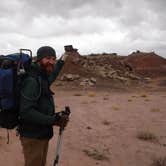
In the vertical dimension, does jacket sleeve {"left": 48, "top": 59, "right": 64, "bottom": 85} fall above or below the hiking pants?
above

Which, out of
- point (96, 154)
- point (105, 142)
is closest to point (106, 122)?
point (105, 142)

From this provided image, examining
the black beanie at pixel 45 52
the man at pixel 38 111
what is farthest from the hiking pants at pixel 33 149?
the black beanie at pixel 45 52

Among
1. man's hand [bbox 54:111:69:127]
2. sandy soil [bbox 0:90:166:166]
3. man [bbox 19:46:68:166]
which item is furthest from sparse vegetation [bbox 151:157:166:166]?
man's hand [bbox 54:111:69:127]

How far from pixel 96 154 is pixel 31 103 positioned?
15.1ft

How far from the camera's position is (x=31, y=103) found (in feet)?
13.1

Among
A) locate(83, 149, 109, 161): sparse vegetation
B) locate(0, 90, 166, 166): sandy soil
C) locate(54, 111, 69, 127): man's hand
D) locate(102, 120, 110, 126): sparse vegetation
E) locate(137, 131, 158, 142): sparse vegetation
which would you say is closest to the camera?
locate(54, 111, 69, 127): man's hand

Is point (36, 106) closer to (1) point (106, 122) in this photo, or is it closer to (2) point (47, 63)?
(2) point (47, 63)

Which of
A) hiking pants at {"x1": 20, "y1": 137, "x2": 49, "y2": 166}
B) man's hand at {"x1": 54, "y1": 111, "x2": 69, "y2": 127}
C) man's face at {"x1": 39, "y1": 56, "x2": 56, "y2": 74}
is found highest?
man's face at {"x1": 39, "y1": 56, "x2": 56, "y2": 74}

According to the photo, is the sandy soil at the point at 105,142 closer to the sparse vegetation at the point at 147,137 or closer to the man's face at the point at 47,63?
the sparse vegetation at the point at 147,137

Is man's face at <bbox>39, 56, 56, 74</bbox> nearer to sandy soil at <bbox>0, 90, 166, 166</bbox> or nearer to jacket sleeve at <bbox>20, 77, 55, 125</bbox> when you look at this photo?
jacket sleeve at <bbox>20, 77, 55, 125</bbox>

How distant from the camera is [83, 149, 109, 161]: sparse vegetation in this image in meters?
8.10

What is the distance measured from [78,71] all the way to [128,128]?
2571cm

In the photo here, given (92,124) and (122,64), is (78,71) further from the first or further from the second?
(92,124)

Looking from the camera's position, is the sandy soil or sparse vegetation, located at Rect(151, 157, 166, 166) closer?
sparse vegetation, located at Rect(151, 157, 166, 166)
